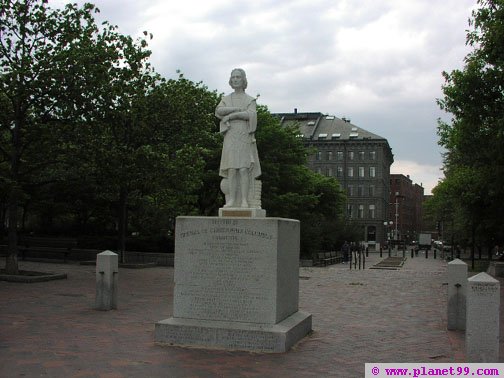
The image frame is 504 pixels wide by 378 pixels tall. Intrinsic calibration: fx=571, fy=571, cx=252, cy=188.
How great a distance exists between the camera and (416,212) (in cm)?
16288

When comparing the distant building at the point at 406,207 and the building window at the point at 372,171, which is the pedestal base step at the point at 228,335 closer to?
the building window at the point at 372,171

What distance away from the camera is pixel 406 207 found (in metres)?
147

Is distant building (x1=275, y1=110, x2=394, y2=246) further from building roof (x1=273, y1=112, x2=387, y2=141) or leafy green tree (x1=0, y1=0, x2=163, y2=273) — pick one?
leafy green tree (x1=0, y1=0, x2=163, y2=273)

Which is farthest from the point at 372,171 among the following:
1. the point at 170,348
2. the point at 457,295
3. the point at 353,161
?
the point at 170,348

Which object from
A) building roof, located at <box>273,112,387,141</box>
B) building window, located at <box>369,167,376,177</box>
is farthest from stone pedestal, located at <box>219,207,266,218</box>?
building window, located at <box>369,167,376,177</box>

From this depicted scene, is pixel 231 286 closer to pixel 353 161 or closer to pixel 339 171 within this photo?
pixel 339 171

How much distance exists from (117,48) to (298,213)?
68.5 ft

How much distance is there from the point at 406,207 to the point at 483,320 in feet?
474

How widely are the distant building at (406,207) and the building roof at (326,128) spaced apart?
3251cm

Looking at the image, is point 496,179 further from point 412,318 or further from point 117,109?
point 117,109

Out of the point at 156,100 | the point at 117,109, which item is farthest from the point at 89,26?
the point at 156,100

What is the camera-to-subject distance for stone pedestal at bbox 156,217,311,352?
8211mm

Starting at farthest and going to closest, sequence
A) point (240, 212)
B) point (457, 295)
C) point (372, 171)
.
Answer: point (372, 171)
point (457, 295)
point (240, 212)

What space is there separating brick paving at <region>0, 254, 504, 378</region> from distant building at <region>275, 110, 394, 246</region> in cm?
8631
